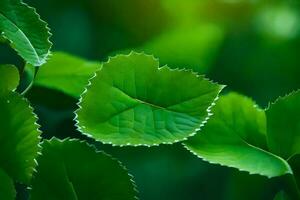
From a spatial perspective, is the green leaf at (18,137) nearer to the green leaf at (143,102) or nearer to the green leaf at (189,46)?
the green leaf at (143,102)

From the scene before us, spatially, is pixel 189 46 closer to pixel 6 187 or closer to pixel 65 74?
pixel 65 74

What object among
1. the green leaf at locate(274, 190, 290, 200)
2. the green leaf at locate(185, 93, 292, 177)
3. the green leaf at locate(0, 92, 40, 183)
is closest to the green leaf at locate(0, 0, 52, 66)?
the green leaf at locate(0, 92, 40, 183)

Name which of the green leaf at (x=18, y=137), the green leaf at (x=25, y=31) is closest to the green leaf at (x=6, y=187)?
the green leaf at (x=18, y=137)

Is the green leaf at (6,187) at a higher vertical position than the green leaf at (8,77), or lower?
lower

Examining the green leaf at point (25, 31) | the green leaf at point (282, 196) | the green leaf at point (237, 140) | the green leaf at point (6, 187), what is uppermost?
the green leaf at point (25, 31)

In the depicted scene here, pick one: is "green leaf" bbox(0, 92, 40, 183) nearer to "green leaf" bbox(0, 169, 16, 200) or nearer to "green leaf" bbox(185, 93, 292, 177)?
"green leaf" bbox(0, 169, 16, 200)

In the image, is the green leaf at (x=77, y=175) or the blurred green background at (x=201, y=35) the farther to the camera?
the blurred green background at (x=201, y=35)
